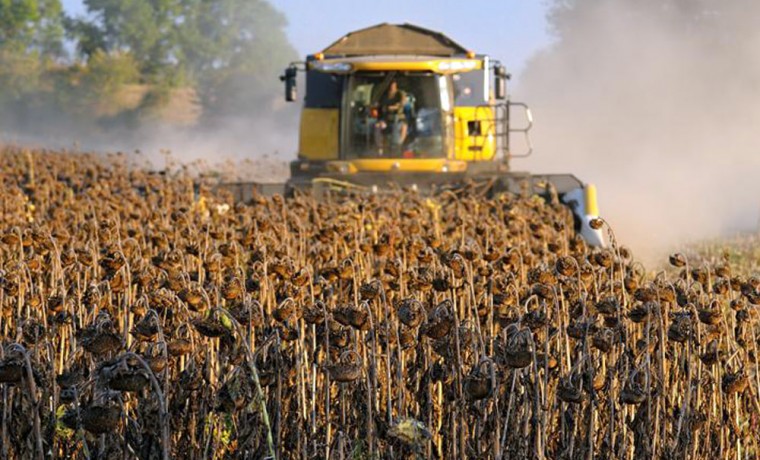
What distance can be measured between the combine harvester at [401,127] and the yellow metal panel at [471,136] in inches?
0.4

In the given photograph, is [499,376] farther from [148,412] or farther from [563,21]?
[563,21]

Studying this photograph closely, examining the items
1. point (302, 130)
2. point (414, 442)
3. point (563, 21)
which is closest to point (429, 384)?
point (414, 442)

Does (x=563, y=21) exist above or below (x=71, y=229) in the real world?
above

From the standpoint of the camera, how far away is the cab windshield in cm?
1295

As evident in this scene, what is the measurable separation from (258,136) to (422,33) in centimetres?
3586

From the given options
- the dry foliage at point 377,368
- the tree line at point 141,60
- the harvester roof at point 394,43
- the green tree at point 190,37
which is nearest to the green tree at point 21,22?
the tree line at point 141,60

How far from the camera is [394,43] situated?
46.5 ft

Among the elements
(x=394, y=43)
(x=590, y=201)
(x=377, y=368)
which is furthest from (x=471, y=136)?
(x=377, y=368)

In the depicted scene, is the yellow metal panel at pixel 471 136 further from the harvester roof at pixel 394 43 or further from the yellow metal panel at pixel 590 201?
the yellow metal panel at pixel 590 201

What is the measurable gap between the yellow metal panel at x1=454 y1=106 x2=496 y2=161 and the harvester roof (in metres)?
0.93

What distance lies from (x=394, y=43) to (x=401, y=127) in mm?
1581

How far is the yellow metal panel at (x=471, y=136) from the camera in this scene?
13344 mm

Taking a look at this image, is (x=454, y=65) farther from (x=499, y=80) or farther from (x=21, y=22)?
(x=21, y=22)

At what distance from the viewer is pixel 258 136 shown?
49781 millimetres
